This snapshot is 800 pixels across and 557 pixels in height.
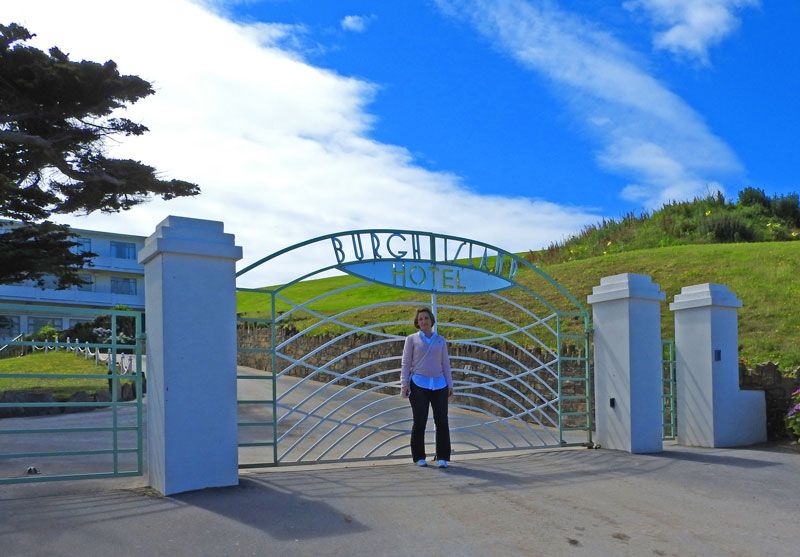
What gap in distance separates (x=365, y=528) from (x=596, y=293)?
18.3 feet

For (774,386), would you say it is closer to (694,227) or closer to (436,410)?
(436,410)

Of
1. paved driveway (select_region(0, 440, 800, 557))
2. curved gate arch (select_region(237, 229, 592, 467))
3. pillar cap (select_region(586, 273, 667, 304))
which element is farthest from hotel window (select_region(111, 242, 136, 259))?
paved driveway (select_region(0, 440, 800, 557))

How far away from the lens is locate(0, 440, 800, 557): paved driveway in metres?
4.95

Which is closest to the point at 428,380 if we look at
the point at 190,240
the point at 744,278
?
the point at 190,240

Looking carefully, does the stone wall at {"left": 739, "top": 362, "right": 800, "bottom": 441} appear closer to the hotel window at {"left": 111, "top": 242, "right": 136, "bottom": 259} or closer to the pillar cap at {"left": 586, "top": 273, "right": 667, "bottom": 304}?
the pillar cap at {"left": 586, "top": 273, "right": 667, "bottom": 304}

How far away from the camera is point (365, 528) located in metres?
5.35

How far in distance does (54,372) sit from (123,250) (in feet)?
124

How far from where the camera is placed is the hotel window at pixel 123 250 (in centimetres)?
5472

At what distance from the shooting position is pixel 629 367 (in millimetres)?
9414

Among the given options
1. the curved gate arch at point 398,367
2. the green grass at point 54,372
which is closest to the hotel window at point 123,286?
the green grass at point 54,372

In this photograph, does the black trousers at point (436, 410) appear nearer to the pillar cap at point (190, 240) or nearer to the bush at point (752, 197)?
the pillar cap at point (190, 240)

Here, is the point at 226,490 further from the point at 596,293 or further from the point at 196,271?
the point at 596,293

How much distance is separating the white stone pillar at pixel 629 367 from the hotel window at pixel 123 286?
49789mm

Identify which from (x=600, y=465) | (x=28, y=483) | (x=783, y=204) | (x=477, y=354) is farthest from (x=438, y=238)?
(x=783, y=204)
